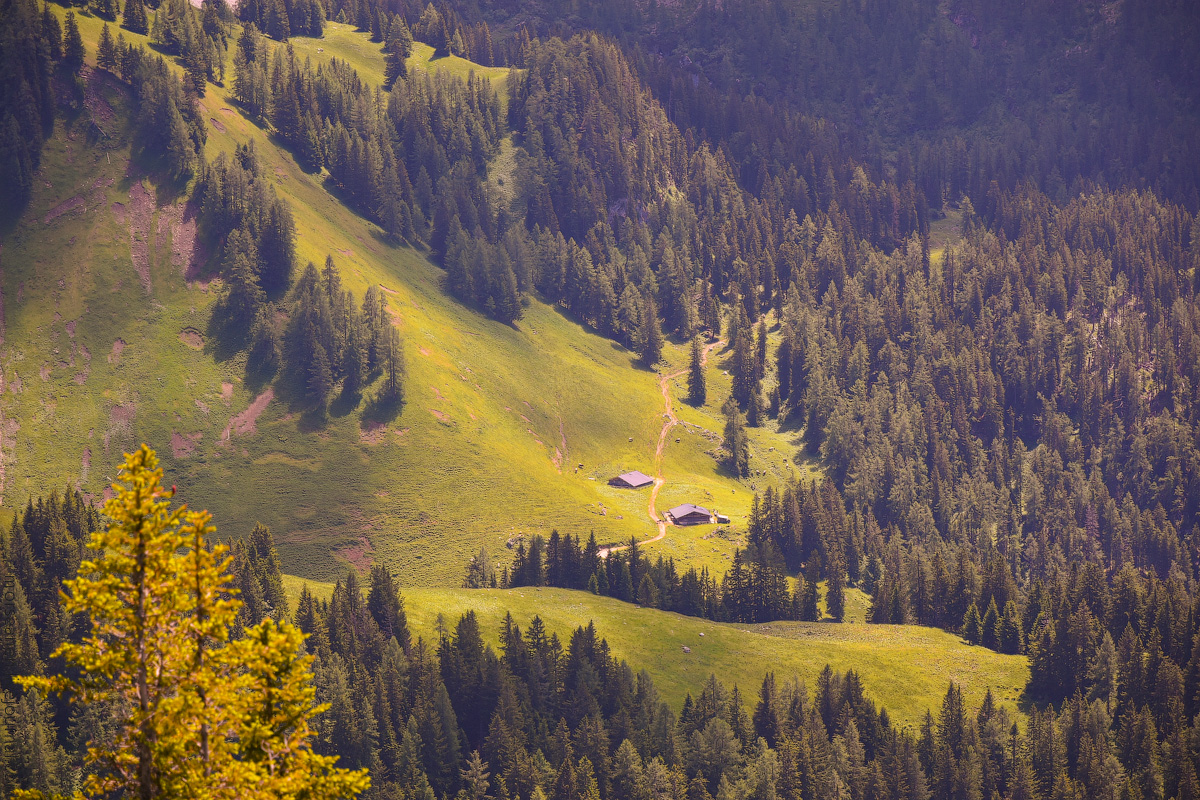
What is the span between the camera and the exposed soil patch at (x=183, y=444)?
191000mm

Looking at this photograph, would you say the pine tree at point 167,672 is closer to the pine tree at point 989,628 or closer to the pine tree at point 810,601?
the pine tree at point 810,601

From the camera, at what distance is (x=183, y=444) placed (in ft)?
632

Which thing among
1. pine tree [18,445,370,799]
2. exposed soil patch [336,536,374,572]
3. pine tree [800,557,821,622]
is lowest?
pine tree [800,557,821,622]

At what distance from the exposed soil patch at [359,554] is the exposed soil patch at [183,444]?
36.2m

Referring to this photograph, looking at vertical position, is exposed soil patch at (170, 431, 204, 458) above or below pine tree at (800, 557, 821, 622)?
above

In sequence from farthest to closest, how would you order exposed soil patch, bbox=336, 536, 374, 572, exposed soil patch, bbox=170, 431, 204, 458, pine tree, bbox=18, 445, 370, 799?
exposed soil patch, bbox=170, 431, 204, 458
exposed soil patch, bbox=336, 536, 374, 572
pine tree, bbox=18, 445, 370, 799

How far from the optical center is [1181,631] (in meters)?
163

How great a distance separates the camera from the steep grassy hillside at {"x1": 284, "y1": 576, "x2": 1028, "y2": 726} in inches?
6142

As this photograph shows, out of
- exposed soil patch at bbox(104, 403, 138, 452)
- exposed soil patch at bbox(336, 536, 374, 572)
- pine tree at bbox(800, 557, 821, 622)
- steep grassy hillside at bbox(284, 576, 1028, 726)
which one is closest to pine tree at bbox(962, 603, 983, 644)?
steep grassy hillside at bbox(284, 576, 1028, 726)

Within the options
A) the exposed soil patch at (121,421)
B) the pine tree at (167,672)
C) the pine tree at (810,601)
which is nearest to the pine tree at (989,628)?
the pine tree at (810,601)

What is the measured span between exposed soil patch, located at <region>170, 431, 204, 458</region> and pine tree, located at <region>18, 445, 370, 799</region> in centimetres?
17358

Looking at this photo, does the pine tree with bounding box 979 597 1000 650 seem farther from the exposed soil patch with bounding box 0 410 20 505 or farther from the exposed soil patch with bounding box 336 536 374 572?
the exposed soil patch with bounding box 0 410 20 505

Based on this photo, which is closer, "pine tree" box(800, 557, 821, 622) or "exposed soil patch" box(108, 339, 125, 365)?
"pine tree" box(800, 557, 821, 622)

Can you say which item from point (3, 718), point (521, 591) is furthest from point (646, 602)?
point (3, 718)
